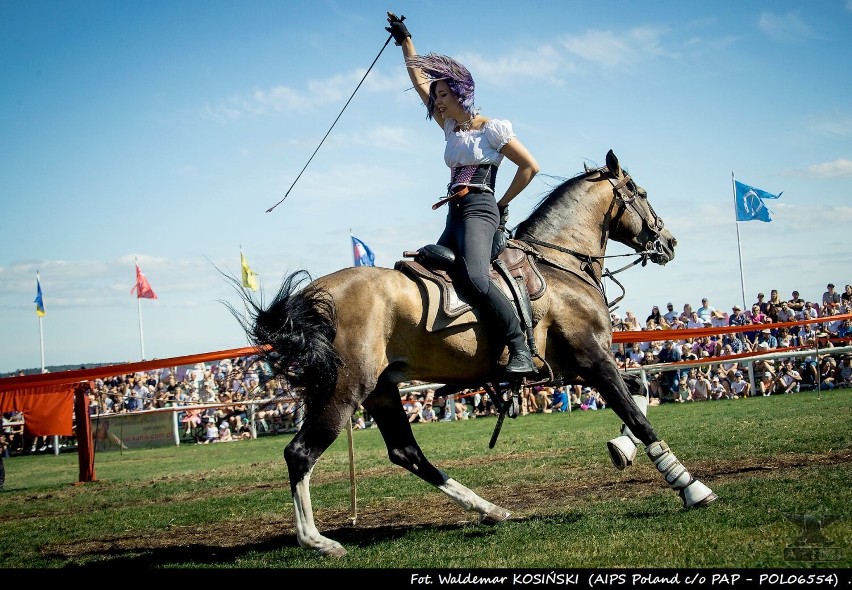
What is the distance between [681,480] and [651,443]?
0.38m

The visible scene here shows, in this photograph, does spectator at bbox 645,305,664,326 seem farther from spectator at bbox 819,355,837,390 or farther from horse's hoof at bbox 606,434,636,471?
horse's hoof at bbox 606,434,636,471

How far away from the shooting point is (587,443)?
12.2 metres

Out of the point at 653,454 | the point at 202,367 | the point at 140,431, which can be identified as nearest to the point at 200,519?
the point at 653,454

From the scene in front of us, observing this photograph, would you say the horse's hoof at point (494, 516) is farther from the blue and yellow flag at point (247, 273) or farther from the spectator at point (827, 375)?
the blue and yellow flag at point (247, 273)

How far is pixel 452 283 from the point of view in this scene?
258 inches

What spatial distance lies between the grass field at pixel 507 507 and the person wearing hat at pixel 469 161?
5.54ft

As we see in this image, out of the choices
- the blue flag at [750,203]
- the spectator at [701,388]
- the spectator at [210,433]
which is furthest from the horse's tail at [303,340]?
the blue flag at [750,203]

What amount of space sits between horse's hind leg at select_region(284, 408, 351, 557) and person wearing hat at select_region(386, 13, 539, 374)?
1.55 meters

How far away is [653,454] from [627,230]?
2630 millimetres

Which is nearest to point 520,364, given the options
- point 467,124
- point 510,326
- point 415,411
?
point 510,326

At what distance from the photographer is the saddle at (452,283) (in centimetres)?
641

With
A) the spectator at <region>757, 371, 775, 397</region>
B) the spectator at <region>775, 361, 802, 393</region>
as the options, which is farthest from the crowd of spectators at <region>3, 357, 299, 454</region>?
the spectator at <region>775, 361, 802, 393</region>

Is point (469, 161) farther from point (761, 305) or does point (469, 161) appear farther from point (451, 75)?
point (761, 305)
